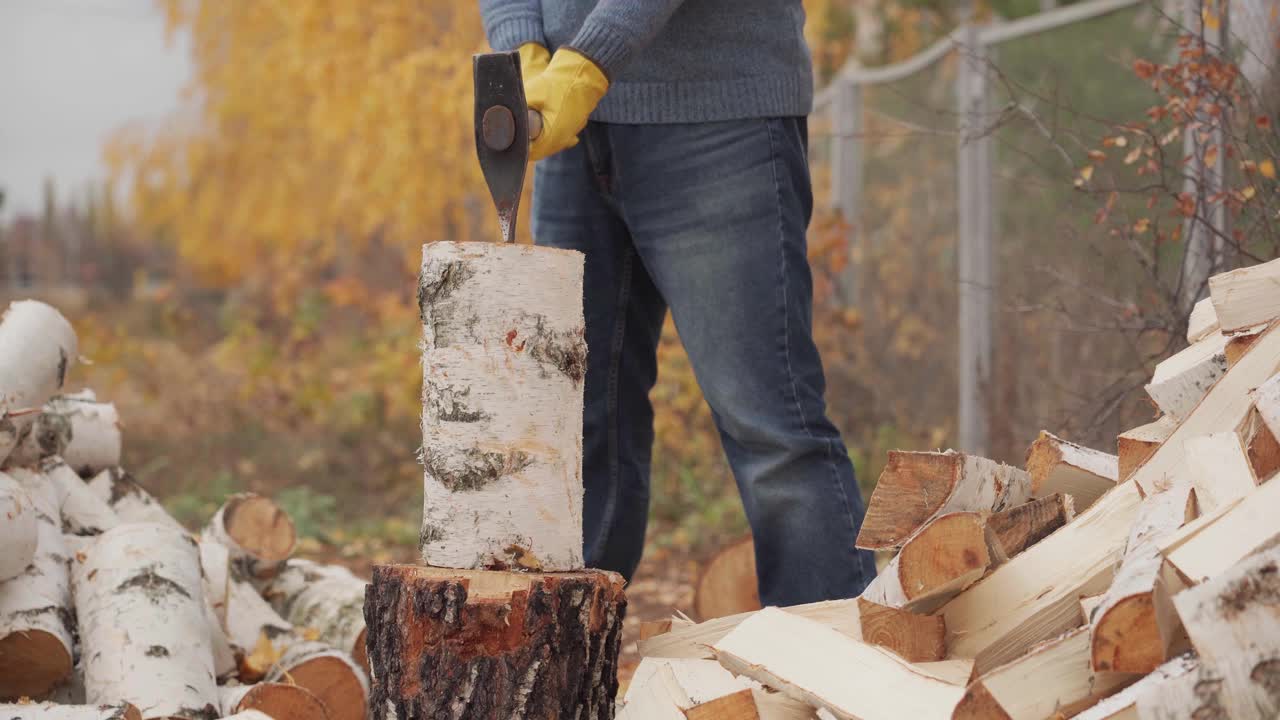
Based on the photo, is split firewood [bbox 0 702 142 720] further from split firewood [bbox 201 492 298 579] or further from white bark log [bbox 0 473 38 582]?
split firewood [bbox 201 492 298 579]

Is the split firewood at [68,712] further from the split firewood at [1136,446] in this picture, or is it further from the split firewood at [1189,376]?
the split firewood at [1189,376]

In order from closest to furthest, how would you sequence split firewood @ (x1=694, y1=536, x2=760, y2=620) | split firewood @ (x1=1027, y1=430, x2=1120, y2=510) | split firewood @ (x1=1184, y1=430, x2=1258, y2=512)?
split firewood @ (x1=1184, y1=430, x2=1258, y2=512) < split firewood @ (x1=1027, y1=430, x2=1120, y2=510) < split firewood @ (x1=694, y1=536, x2=760, y2=620)

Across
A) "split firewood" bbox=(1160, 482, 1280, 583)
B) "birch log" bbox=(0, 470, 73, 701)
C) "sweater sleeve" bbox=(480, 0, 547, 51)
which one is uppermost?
"sweater sleeve" bbox=(480, 0, 547, 51)

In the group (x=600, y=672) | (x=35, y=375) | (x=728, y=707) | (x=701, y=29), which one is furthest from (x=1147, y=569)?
(x=35, y=375)

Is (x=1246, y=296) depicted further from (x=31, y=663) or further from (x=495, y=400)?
(x=31, y=663)

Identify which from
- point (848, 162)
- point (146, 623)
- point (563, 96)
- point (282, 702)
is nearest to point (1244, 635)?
point (563, 96)

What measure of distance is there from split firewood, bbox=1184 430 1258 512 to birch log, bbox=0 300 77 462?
7.34 feet

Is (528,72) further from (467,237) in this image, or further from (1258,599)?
(467,237)

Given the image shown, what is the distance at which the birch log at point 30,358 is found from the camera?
8.59 feet

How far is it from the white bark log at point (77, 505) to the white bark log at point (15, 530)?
1.76ft

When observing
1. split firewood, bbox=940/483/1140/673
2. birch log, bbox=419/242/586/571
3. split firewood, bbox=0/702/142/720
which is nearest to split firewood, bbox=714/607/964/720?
split firewood, bbox=940/483/1140/673

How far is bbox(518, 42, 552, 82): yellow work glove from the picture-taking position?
7.96 ft

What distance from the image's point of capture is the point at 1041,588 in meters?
1.82

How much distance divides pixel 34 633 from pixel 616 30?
156 centimetres
